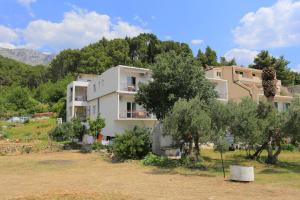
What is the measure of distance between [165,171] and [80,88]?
3398cm

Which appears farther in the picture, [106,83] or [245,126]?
[106,83]

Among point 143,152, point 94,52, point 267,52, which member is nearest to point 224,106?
point 143,152

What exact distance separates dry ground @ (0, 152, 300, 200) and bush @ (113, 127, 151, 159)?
2.38m

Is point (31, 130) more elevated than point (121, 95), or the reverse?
point (121, 95)

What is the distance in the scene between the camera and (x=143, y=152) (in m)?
26.6

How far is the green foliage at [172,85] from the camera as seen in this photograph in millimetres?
28891

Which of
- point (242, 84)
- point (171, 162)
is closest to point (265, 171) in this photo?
point (171, 162)

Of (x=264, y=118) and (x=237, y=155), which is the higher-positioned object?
(x=264, y=118)

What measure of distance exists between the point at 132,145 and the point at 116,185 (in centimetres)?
1025

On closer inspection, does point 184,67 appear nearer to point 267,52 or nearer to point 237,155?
point 237,155

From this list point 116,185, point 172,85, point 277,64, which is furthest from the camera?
point 277,64

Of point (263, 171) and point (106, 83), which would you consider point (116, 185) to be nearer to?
point (263, 171)

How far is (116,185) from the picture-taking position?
15.6m

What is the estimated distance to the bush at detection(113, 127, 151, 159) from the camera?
2592cm
